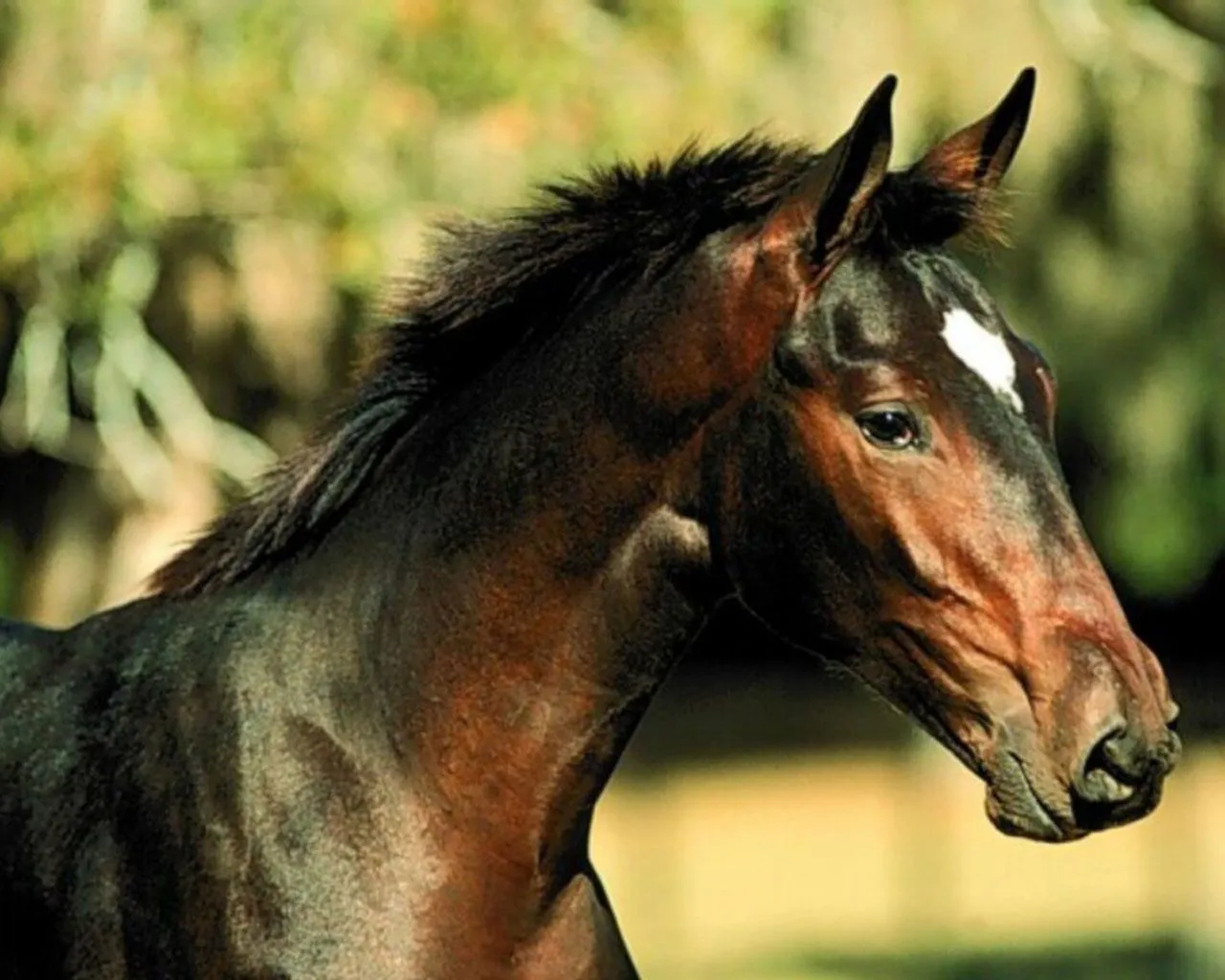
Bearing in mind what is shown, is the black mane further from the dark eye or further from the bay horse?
the dark eye

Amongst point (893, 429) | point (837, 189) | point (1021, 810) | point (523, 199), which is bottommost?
point (523, 199)

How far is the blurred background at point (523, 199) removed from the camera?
1220 centimetres

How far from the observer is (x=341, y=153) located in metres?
12.1

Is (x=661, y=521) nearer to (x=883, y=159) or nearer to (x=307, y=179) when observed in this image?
(x=883, y=159)

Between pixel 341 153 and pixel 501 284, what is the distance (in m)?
7.35

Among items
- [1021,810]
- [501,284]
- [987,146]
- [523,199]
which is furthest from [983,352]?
[523,199]

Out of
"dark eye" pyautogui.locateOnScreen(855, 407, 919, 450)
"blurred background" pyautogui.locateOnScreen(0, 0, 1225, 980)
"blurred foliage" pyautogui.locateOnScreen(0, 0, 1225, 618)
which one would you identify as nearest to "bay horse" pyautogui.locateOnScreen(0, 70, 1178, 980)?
"dark eye" pyautogui.locateOnScreen(855, 407, 919, 450)

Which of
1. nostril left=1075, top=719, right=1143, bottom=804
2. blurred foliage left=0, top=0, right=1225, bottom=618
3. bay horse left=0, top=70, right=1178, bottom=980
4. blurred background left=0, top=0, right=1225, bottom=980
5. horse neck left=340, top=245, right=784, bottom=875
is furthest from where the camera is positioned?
→ blurred background left=0, top=0, right=1225, bottom=980

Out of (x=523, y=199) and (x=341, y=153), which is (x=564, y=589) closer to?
(x=523, y=199)

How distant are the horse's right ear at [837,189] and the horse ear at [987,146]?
0.28 m

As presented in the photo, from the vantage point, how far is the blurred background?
12.2 m

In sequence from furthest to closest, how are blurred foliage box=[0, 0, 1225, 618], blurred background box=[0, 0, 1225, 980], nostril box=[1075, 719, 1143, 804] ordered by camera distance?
blurred background box=[0, 0, 1225, 980], blurred foliage box=[0, 0, 1225, 618], nostril box=[1075, 719, 1143, 804]

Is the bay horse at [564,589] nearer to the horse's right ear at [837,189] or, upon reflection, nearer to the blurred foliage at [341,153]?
the horse's right ear at [837,189]

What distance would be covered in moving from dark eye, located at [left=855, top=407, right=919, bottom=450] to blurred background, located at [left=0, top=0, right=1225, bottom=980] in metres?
2.95
